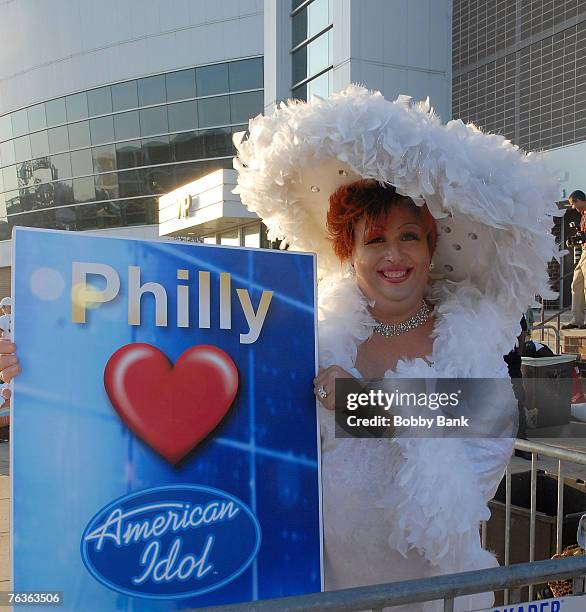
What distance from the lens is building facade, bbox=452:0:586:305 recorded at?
7.62 meters

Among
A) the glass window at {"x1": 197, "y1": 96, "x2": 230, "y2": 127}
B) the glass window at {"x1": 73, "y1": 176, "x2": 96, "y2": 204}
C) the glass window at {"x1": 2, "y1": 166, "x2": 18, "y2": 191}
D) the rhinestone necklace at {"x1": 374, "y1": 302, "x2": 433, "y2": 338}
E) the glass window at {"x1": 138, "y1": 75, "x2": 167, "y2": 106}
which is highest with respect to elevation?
the glass window at {"x1": 138, "y1": 75, "x2": 167, "y2": 106}

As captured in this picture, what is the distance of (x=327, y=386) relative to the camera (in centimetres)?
134

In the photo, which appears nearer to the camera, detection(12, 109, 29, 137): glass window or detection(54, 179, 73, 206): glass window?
detection(54, 179, 73, 206): glass window

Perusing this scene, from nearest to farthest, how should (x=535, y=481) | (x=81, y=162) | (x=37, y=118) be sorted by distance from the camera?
(x=535, y=481)
(x=81, y=162)
(x=37, y=118)

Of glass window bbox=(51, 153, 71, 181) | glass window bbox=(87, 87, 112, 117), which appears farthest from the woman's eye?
glass window bbox=(51, 153, 71, 181)

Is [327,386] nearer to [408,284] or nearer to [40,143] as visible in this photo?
[408,284]

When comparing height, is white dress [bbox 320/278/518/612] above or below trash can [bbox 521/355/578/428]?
above

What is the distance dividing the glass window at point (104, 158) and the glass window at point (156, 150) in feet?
4.73

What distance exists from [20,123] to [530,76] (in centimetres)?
2249

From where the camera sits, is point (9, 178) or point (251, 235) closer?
point (251, 235)

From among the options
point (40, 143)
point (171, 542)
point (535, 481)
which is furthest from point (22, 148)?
point (171, 542)

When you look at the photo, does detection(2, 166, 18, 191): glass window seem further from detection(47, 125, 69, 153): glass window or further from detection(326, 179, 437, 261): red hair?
detection(326, 179, 437, 261): red hair

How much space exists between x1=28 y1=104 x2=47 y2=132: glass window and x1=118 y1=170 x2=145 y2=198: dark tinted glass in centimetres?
477

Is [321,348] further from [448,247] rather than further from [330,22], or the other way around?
[330,22]
